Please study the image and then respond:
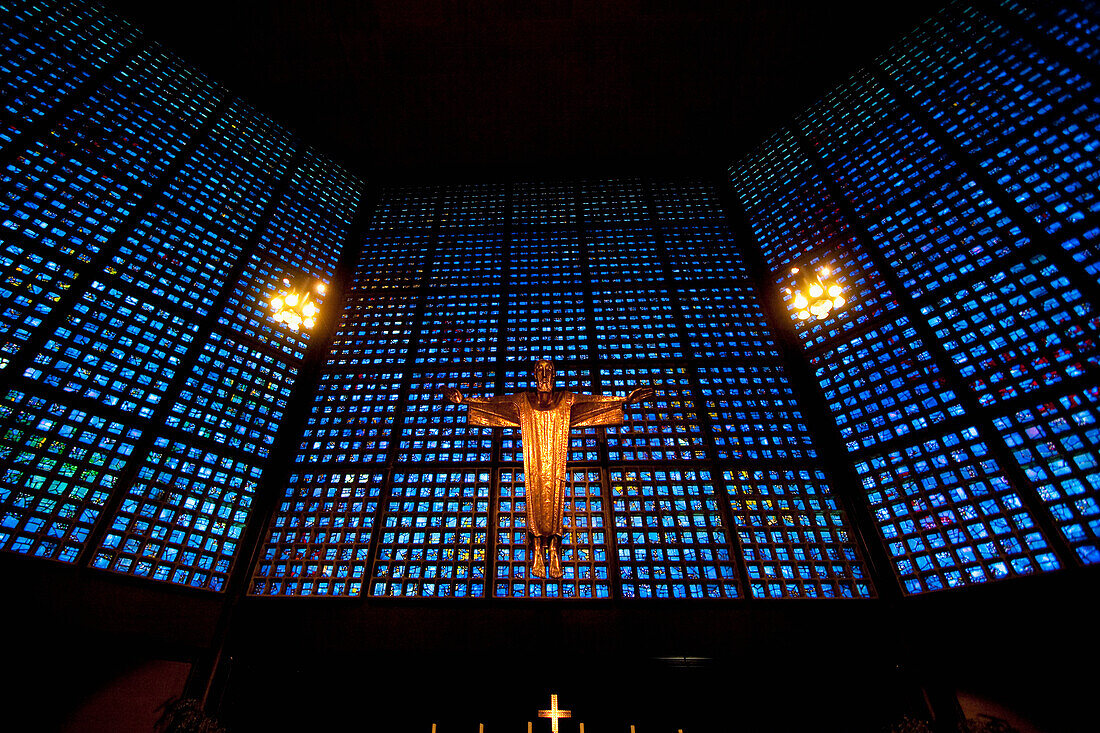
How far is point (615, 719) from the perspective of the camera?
6.98 m

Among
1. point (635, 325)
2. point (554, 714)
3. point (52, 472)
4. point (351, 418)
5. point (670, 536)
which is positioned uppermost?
point (635, 325)

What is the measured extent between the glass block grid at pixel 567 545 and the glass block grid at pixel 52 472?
5828mm

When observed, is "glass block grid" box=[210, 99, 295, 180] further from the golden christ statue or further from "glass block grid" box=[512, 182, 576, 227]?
the golden christ statue

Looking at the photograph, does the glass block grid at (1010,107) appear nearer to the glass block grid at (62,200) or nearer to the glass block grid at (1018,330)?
the glass block grid at (1018,330)

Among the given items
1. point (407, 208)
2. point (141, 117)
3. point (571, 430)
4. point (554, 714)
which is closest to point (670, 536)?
point (571, 430)

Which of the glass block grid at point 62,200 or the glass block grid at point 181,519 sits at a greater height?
the glass block grid at point 62,200

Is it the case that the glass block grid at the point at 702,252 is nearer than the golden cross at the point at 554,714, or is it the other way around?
the golden cross at the point at 554,714

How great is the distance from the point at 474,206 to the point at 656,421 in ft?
28.3

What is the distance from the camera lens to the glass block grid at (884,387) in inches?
323

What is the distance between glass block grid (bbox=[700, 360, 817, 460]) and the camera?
916 cm

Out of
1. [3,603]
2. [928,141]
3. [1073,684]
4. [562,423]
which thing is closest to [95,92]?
[3,603]

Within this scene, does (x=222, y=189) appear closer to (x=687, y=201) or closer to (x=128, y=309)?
(x=128, y=309)

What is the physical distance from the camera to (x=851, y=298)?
9.84 meters

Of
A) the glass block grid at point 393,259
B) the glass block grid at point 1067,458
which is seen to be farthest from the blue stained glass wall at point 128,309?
the glass block grid at point 1067,458
